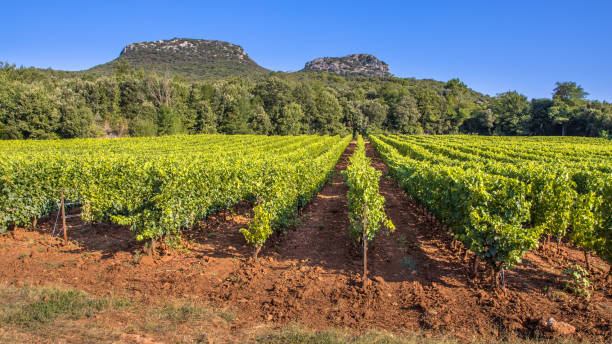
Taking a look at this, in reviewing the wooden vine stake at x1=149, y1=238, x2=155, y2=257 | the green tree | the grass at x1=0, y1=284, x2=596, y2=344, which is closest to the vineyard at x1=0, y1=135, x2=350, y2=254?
the wooden vine stake at x1=149, y1=238, x2=155, y2=257

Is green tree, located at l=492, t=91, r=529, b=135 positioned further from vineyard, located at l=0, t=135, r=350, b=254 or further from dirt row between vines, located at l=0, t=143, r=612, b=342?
vineyard, located at l=0, t=135, r=350, b=254

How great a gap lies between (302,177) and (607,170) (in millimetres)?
12524

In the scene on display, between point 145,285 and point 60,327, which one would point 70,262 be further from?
point 60,327

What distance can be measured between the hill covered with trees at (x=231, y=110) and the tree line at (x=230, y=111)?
149mm

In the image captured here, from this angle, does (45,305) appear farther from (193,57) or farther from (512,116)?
(193,57)

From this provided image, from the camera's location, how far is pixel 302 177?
11.6m

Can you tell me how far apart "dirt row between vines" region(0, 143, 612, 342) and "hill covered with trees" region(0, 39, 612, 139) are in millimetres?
48921

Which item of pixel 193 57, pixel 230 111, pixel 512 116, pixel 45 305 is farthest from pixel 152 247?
pixel 193 57

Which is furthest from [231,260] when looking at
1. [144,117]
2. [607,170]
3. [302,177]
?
[144,117]

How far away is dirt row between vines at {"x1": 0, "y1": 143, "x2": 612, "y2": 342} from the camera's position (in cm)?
527

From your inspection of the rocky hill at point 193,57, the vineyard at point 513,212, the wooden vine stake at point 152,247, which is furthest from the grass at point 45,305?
the rocky hill at point 193,57

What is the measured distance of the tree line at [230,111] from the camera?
155 feet

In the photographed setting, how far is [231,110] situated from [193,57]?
124 metres

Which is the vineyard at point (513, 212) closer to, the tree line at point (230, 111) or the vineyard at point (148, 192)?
the vineyard at point (148, 192)
